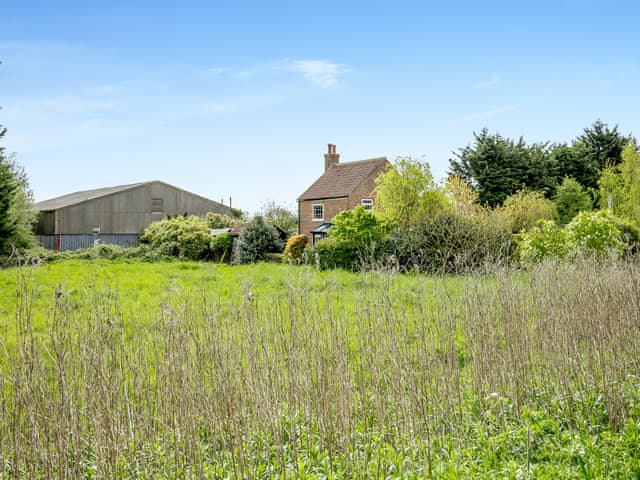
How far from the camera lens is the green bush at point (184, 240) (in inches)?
920

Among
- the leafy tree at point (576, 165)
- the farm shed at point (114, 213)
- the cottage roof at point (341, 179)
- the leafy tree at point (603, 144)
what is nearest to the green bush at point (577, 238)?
the cottage roof at point (341, 179)

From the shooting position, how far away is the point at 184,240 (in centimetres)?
2348

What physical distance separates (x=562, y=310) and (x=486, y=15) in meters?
6.52

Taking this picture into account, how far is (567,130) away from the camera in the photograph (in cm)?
2953

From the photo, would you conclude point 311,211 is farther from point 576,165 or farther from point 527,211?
point 576,165

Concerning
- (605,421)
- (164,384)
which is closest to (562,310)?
(605,421)

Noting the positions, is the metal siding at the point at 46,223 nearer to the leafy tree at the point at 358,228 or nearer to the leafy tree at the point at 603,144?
the leafy tree at the point at 358,228

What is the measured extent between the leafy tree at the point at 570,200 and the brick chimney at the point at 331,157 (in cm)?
1169

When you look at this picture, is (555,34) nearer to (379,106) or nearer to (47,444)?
(379,106)

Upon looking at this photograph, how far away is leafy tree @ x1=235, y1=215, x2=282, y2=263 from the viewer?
20953 mm

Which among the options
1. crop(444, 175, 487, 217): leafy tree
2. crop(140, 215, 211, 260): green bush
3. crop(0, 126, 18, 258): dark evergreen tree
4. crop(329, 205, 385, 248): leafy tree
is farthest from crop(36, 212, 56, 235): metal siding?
crop(444, 175, 487, 217): leafy tree

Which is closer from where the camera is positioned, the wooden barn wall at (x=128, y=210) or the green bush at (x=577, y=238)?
the green bush at (x=577, y=238)

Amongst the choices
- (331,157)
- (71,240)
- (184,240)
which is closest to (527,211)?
(331,157)

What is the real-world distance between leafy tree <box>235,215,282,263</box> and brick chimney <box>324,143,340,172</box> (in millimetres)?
8680
